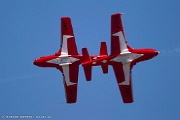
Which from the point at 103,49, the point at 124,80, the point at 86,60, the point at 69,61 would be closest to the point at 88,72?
the point at 86,60

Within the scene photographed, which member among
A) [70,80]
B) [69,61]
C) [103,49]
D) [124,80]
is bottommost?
[124,80]

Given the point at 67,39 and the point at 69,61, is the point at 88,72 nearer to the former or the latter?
the point at 69,61

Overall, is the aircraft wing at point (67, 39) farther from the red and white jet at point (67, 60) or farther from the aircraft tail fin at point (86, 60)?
the aircraft tail fin at point (86, 60)

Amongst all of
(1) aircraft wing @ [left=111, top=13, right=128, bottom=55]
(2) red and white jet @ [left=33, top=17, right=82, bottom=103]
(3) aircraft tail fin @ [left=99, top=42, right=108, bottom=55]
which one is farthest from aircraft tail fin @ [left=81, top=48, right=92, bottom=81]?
(1) aircraft wing @ [left=111, top=13, right=128, bottom=55]

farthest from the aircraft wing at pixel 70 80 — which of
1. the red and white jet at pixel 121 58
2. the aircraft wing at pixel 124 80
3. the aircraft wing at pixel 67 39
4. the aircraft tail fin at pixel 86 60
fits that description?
the aircraft wing at pixel 124 80

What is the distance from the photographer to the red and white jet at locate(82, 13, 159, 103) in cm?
6053

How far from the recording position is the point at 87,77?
63.3 m

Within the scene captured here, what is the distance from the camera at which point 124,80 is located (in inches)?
2490

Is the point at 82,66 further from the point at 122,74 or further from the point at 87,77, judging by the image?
the point at 122,74

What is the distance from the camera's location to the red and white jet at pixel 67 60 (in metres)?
64.3

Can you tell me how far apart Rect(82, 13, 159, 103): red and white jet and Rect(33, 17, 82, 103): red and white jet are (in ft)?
6.49

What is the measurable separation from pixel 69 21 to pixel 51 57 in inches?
225

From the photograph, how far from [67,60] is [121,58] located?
7920mm

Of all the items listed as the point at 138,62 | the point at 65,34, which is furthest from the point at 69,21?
the point at 138,62
